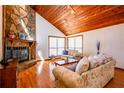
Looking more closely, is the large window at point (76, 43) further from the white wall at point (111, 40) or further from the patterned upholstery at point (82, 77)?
the patterned upholstery at point (82, 77)

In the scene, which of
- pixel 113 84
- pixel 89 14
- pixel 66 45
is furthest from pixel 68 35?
pixel 113 84

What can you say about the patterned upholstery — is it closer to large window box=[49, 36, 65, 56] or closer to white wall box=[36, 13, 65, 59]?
white wall box=[36, 13, 65, 59]

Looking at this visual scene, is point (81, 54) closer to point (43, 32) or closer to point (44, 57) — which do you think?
point (44, 57)

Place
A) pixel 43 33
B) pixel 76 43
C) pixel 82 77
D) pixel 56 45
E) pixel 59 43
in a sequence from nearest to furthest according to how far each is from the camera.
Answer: pixel 82 77 < pixel 43 33 < pixel 76 43 < pixel 56 45 < pixel 59 43

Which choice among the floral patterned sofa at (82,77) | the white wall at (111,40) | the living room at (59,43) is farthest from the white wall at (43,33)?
the floral patterned sofa at (82,77)

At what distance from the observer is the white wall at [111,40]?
14.3 feet

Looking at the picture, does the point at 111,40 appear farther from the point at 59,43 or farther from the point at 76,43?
the point at 59,43

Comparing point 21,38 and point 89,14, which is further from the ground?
point 89,14

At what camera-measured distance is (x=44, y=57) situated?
6.84m

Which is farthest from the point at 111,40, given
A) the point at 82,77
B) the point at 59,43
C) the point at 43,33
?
the point at 43,33

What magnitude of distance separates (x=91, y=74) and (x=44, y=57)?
5004mm

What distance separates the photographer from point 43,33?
22.3 feet

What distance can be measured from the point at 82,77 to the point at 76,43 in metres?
5.48

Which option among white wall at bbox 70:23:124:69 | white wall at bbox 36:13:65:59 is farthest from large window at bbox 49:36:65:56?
white wall at bbox 70:23:124:69
